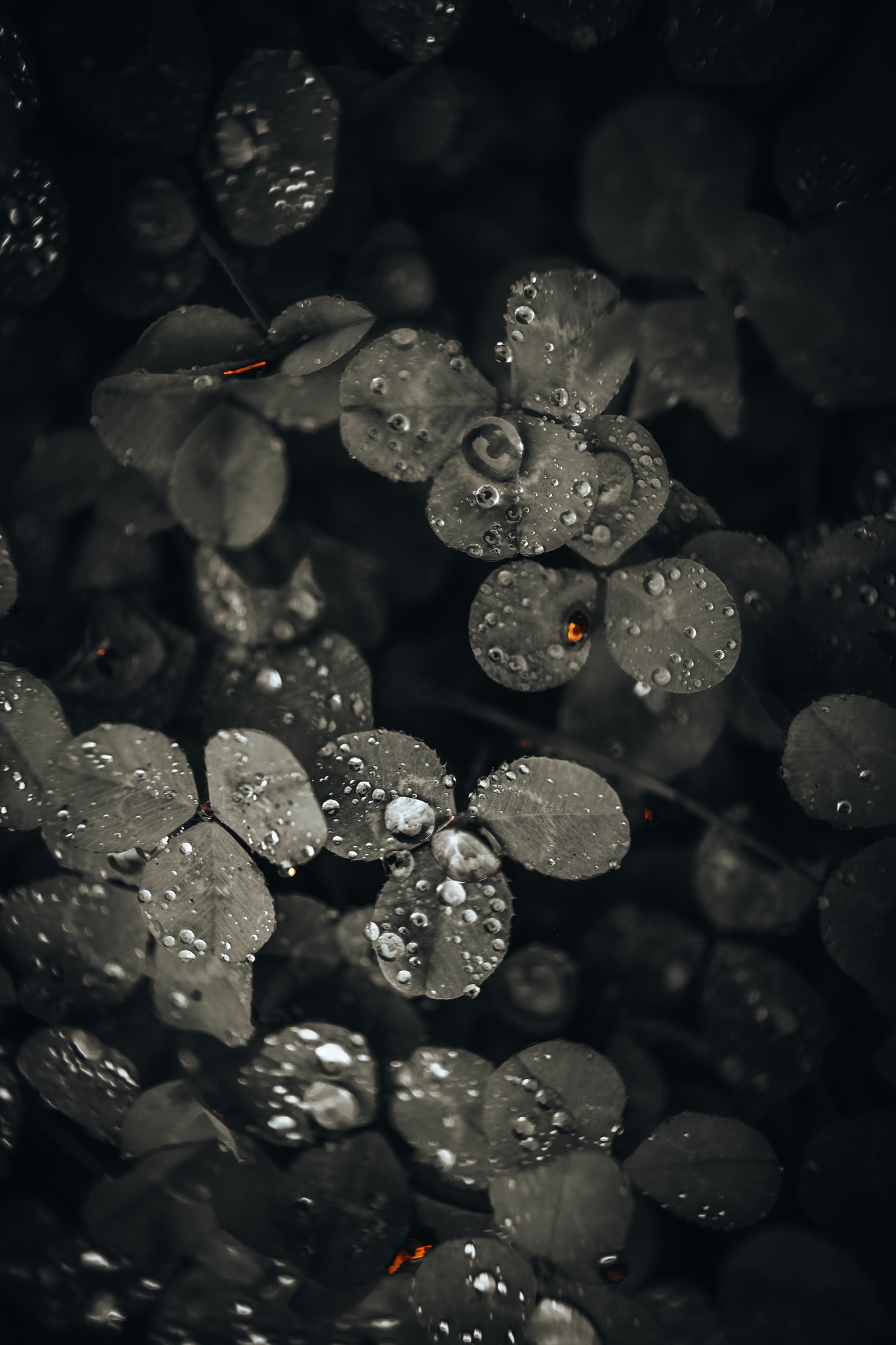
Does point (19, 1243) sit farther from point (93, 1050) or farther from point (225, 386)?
point (225, 386)

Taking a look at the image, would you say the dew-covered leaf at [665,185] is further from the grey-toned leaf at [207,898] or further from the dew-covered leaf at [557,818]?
the grey-toned leaf at [207,898]

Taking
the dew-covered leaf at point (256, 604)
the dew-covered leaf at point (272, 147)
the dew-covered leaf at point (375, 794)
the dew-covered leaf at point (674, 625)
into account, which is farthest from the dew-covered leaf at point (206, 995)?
the dew-covered leaf at point (272, 147)

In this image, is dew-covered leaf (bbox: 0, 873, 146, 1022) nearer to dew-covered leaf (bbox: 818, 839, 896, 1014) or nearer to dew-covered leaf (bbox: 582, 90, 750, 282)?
dew-covered leaf (bbox: 818, 839, 896, 1014)

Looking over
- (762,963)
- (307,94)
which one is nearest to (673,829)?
(762,963)

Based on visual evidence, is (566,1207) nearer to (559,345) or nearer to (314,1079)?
(314,1079)

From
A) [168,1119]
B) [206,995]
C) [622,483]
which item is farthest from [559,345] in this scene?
[168,1119]
